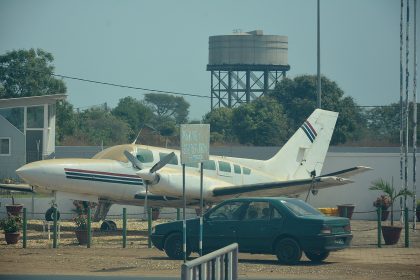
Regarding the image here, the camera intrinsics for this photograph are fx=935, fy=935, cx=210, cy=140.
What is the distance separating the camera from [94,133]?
305 ft

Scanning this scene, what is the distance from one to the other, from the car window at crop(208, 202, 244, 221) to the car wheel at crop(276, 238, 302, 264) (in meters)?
1.23

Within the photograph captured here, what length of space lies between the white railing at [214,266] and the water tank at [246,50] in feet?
276

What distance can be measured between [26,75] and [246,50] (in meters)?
27.7

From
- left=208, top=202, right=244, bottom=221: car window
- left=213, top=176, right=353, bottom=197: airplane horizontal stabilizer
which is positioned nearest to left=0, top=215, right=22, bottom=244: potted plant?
left=208, top=202, right=244, bottom=221: car window

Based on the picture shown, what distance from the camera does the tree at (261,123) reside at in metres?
81.4

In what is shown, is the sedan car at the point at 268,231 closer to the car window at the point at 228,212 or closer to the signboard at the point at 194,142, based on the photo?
the car window at the point at 228,212

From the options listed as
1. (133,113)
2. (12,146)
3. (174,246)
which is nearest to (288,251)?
(174,246)

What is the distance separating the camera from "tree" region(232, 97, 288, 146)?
81438 mm

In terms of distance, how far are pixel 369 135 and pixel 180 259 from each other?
7421cm

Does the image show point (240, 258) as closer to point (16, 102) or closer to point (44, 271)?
point (44, 271)

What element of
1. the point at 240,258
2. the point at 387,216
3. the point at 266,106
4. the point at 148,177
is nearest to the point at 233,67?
the point at 266,106

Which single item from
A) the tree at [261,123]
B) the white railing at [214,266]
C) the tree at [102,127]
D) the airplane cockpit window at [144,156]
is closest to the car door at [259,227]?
the white railing at [214,266]

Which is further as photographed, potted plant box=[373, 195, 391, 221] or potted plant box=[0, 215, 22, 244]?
potted plant box=[373, 195, 391, 221]

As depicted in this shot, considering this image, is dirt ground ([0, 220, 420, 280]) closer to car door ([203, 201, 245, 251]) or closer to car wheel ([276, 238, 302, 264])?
car wheel ([276, 238, 302, 264])
